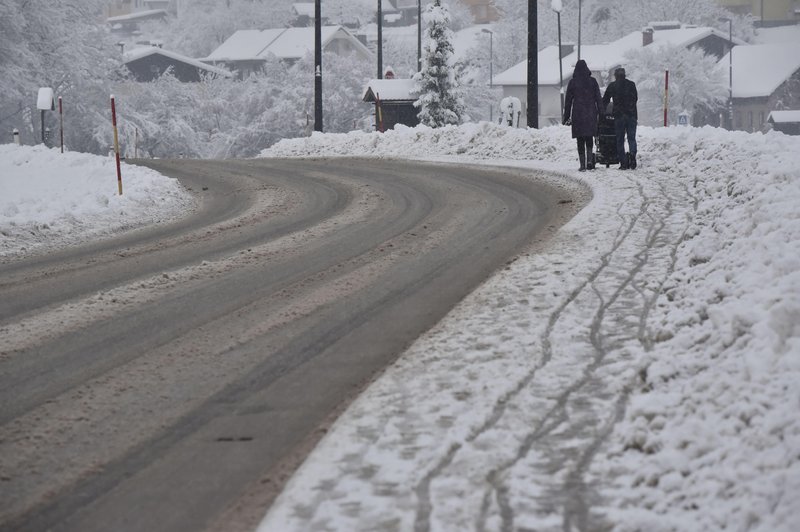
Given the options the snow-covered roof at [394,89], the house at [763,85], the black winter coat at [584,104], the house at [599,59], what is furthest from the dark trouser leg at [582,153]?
the house at [763,85]

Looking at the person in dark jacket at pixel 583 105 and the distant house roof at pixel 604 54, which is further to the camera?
the distant house roof at pixel 604 54

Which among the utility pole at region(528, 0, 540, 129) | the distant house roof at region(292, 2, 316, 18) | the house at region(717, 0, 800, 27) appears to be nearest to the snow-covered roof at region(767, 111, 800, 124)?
the utility pole at region(528, 0, 540, 129)

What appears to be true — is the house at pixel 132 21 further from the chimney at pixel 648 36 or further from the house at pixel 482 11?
the chimney at pixel 648 36

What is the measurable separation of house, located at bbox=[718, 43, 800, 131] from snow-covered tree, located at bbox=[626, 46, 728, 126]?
1.46 m

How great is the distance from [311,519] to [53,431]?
1.69 meters

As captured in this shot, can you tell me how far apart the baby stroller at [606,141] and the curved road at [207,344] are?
4963 millimetres

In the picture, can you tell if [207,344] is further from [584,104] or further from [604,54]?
[604,54]

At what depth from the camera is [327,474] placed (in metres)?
4.30

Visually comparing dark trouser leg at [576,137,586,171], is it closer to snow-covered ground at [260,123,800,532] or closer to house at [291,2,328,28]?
snow-covered ground at [260,123,800,532]

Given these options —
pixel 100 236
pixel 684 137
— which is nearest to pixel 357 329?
pixel 100 236

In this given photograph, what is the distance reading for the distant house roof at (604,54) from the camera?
86062mm

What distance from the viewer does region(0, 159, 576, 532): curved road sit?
4.29m

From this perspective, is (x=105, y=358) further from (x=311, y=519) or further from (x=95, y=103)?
(x=95, y=103)

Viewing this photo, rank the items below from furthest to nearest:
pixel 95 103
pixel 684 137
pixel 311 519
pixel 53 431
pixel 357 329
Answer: pixel 95 103, pixel 684 137, pixel 357 329, pixel 53 431, pixel 311 519
